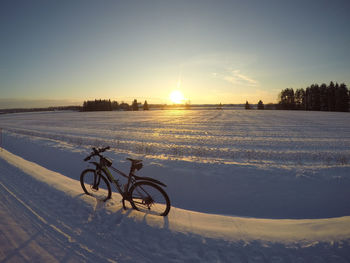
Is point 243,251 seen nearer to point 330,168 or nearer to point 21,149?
point 330,168

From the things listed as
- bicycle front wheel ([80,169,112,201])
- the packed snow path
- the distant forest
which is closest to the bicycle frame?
bicycle front wheel ([80,169,112,201])

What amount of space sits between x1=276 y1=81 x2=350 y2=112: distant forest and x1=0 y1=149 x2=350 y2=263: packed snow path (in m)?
90.9

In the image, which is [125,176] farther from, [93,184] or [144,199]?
[93,184]

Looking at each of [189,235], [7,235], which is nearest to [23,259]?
[7,235]

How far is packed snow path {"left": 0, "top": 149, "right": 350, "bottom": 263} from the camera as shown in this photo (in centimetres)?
300

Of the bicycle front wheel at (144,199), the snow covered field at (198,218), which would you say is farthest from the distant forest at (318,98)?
the bicycle front wheel at (144,199)

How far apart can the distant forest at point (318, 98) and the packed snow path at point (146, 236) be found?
90.9m

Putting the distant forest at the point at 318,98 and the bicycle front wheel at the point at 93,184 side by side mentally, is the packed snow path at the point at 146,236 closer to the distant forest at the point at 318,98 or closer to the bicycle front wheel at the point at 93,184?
the bicycle front wheel at the point at 93,184

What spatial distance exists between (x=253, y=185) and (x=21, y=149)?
47.9 feet

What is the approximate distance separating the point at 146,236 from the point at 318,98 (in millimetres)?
102226

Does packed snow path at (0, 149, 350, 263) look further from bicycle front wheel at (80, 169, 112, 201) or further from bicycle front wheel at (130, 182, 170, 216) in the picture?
bicycle front wheel at (80, 169, 112, 201)

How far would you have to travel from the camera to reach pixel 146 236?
3.53m

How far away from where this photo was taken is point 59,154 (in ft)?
31.8

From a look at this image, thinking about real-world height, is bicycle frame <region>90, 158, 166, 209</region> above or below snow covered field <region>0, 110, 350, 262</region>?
above
